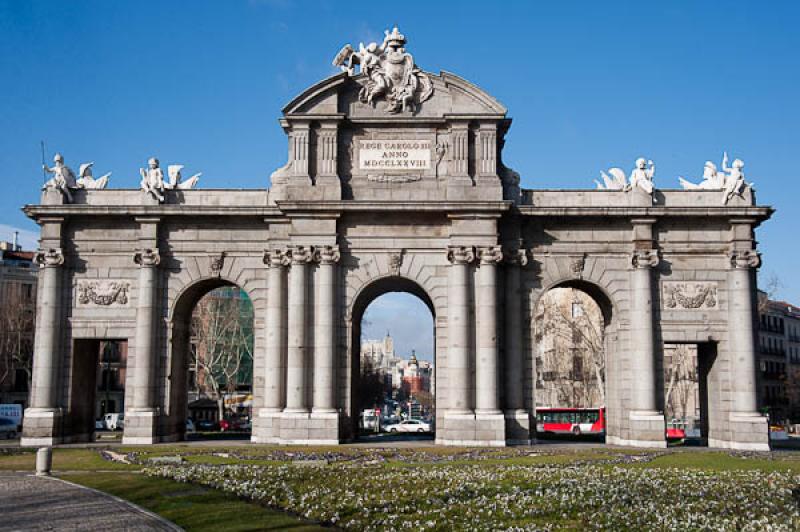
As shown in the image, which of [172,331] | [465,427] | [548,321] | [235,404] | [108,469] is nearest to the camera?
[108,469]

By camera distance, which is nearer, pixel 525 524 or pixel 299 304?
pixel 525 524

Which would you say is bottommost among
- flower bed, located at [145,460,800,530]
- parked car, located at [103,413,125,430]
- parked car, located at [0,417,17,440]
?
parked car, located at [103,413,125,430]

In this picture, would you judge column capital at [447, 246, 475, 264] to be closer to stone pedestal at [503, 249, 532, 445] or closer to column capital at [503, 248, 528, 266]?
column capital at [503, 248, 528, 266]

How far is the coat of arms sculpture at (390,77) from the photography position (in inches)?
1524

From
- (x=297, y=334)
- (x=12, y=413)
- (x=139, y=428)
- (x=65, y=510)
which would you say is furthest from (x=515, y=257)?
(x=12, y=413)

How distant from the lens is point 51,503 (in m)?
19.7

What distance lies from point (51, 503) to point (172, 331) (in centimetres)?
1944

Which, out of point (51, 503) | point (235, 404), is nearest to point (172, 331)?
point (51, 503)

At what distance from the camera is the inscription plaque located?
3862cm

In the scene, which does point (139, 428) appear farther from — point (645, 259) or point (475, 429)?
point (645, 259)

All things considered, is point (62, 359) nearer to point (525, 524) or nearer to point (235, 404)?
point (525, 524)

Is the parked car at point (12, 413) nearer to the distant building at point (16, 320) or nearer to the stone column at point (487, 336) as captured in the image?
the distant building at point (16, 320)

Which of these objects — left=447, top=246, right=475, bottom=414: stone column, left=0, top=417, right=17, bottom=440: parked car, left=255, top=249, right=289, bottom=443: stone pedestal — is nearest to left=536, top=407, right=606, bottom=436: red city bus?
left=447, top=246, right=475, bottom=414: stone column

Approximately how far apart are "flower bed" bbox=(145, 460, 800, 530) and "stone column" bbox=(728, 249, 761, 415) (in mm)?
12968
